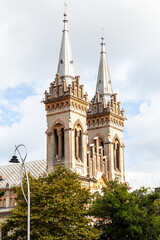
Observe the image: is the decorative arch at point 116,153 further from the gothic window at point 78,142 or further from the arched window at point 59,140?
the arched window at point 59,140

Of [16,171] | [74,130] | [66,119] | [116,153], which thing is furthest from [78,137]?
[16,171]

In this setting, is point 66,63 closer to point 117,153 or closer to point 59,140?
point 59,140

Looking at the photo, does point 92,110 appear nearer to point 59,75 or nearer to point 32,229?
point 59,75

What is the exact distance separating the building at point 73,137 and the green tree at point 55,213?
426 inches

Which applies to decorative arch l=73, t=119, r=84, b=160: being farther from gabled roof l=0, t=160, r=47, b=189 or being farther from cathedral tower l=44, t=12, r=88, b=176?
gabled roof l=0, t=160, r=47, b=189

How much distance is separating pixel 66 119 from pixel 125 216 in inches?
666

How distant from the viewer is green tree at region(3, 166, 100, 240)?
4410cm

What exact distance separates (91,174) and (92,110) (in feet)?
40.3

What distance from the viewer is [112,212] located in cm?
4772

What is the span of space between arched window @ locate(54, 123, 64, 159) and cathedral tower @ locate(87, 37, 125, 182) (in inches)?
330

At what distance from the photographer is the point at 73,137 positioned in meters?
58.9

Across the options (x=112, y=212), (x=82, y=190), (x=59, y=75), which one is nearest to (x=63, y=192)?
(x=82, y=190)

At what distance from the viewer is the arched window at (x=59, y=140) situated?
5922 cm

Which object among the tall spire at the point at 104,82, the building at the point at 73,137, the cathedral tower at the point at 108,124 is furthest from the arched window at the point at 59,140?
the tall spire at the point at 104,82
